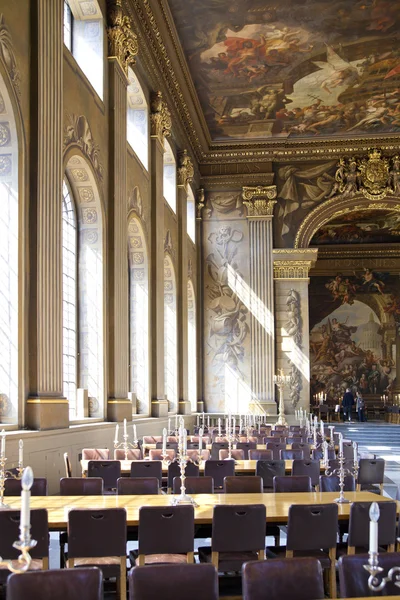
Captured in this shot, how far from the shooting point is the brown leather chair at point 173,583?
13.0 feet

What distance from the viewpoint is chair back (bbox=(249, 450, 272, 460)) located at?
38.6 ft

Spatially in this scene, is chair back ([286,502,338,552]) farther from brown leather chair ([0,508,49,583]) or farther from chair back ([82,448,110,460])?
chair back ([82,448,110,460])

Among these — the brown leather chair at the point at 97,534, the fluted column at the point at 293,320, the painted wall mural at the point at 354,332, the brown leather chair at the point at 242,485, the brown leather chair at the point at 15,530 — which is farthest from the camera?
the painted wall mural at the point at 354,332

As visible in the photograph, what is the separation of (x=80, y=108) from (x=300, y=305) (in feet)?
52.5

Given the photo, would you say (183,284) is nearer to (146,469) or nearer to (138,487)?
(146,469)

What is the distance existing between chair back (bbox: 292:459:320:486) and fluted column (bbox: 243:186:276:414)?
17.6 meters

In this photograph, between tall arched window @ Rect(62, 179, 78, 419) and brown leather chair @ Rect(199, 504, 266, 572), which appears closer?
brown leather chair @ Rect(199, 504, 266, 572)

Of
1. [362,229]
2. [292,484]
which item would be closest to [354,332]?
[362,229]

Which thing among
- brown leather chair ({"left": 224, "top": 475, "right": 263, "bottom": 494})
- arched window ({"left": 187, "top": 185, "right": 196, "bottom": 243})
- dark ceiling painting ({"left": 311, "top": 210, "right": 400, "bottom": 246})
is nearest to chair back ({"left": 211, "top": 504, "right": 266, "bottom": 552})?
brown leather chair ({"left": 224, "top": 475, "right": 263, "bottom": 494})

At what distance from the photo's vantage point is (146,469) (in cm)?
927

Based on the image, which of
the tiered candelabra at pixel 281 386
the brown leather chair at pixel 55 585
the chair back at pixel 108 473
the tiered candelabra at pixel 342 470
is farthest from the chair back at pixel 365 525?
the tiered candelabra at pixel 281 386

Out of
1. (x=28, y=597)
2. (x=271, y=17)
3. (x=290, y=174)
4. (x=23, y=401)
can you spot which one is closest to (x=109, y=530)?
(x=28, y=597)

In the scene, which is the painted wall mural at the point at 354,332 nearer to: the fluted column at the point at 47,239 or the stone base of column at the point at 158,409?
the stone base of column at the point at 158,409

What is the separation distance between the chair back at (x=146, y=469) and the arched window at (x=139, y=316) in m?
9.65
